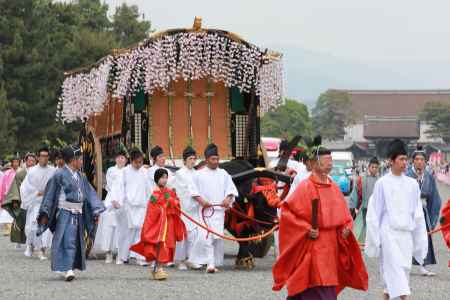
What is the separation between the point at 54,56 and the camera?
41938mm

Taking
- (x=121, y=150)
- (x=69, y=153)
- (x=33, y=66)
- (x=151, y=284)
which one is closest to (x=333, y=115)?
(x=33, y=66)

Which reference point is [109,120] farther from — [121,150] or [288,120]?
[288,120]

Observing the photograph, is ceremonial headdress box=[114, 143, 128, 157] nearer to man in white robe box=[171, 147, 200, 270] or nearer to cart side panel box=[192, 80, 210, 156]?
cart side panel box=[192, 80, 210, 156]

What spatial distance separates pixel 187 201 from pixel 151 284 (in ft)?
7.32

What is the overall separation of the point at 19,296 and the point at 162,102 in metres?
6.72

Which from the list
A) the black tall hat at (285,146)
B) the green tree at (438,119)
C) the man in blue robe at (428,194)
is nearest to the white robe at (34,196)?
the black tall hat at (285,146)

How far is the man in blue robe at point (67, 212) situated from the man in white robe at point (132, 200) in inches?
87.7

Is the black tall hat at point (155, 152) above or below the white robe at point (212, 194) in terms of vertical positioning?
above

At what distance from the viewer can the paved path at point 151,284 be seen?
36.1 feet

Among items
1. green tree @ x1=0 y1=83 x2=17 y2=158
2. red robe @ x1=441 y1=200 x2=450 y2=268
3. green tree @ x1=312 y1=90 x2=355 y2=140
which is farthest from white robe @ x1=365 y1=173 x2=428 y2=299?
green tree @ x1=312 y1=90 x2=355 y2=140

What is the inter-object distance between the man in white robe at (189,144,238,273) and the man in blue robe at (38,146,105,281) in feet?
5.31

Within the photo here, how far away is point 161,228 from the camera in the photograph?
1321 centimetres

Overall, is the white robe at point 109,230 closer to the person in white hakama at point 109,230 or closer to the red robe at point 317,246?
the person in white hakama at point 109,230

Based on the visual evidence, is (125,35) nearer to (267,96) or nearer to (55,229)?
(267,96)
